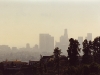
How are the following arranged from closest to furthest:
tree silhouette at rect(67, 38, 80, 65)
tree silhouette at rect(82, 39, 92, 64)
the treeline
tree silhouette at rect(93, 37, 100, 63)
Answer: the treeline, tree silhouette at rect(67, 38, 80, 65), tree silhouette at rect(82, 39, 92, 64), tree silhouette at rect(93, 37, 100, 63)

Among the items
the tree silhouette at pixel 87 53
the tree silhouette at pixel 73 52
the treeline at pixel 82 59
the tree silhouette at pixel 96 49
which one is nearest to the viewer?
the treeline at pixel 82 59

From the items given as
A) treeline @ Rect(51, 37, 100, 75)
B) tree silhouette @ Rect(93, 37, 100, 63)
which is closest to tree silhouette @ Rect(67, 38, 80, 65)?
treeline @ Rect(51, 37, 100, 75)

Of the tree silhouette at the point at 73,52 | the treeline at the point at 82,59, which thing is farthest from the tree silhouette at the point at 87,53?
the tree silhouette at the point at 73,52

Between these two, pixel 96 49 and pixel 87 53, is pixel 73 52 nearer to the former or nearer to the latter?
pixel 87 53

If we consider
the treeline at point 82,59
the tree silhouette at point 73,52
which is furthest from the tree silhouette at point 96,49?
the tree silhouette at point 73,52

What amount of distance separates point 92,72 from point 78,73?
5.53ft

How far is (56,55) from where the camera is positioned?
53.2m

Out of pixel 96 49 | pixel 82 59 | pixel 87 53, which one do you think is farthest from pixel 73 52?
pixel 96 49

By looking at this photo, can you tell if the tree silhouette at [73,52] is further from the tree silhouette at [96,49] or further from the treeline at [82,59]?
the tree silhouette at [96,49]

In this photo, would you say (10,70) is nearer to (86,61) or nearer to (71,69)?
(86,61)

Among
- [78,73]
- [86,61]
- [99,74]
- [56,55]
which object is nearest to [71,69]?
[78,73]

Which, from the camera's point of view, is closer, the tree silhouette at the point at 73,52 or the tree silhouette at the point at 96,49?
the tree silhouette at the point at 73,52

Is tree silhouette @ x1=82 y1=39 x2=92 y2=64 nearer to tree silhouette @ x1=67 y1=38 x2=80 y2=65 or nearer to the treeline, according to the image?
the treeline

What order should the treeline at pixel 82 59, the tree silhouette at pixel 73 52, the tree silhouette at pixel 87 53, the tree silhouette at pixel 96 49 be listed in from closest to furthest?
the treeline at pixel 82 59
the tree silhouette at pixel 73 52
the tree silhouette at pixel 87 53
the tree silhouette at pixel 96 49
